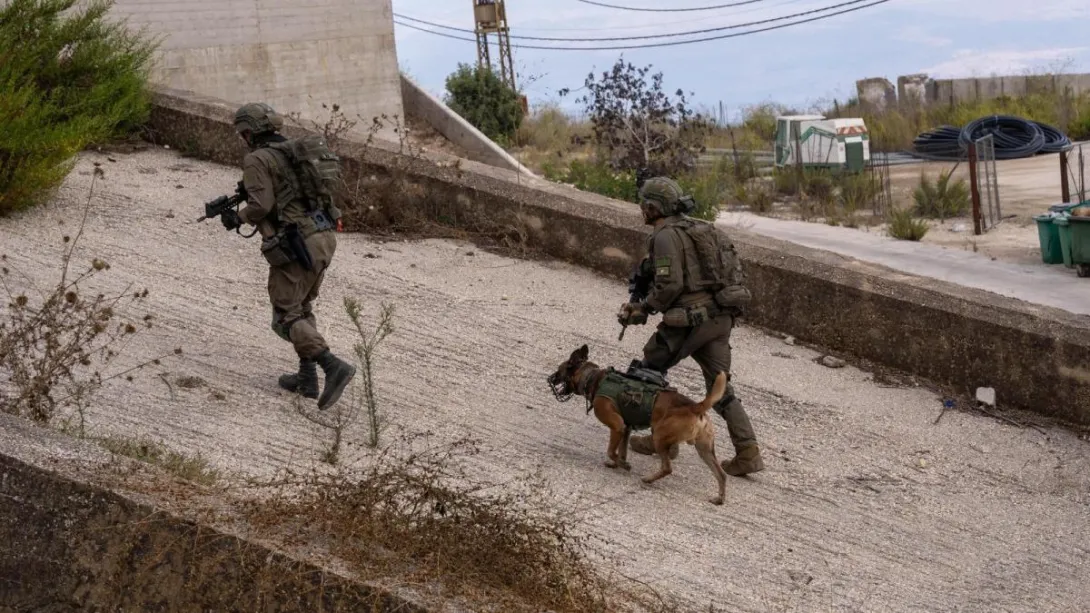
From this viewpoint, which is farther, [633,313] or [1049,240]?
[1049,240]

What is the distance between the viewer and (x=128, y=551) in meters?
4.70

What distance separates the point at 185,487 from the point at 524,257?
22.1 ft

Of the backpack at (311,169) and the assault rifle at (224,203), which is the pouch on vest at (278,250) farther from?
the backpack at (311,169)

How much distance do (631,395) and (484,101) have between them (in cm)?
1855

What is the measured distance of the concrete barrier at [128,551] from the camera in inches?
176

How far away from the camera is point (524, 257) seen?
11547 mm

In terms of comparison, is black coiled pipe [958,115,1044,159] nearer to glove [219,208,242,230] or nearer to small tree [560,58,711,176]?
small tree [560,58,711,176]

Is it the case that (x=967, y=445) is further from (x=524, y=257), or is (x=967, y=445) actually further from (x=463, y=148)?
(x=463, y=148)

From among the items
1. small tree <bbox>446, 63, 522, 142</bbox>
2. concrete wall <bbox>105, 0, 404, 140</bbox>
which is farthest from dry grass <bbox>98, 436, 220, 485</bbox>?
small tree <bbox>446, 63, 522, 142</bbox>

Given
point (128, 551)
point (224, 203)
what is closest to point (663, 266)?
point (224, 203)

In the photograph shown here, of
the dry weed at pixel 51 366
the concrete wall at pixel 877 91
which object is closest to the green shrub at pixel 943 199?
the dry weed at pixel 51 366

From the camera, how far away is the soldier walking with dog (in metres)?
7.15

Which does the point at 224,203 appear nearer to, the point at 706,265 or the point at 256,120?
the point at 256,120

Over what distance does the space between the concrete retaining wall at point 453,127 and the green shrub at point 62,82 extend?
16.7 feet
